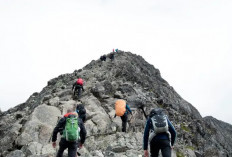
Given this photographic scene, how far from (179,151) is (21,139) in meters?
11.6

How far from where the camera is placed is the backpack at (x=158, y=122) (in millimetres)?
8281

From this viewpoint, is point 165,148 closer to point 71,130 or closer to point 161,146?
point 161,146

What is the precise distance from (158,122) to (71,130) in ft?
11.4

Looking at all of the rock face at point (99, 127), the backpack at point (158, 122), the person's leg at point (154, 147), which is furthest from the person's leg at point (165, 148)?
the rock face at point (99, 127)

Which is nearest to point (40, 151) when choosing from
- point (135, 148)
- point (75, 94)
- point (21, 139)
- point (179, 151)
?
point (21, 139)

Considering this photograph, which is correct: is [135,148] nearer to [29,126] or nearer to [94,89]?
[29,126]

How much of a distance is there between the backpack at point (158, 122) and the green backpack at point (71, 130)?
3.05 m

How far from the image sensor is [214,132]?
39312mm

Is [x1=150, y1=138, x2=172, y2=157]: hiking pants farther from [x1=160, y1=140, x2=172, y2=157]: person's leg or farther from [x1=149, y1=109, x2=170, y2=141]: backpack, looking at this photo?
[x1=149, y1=109, x2=170, y2=141]: backpack

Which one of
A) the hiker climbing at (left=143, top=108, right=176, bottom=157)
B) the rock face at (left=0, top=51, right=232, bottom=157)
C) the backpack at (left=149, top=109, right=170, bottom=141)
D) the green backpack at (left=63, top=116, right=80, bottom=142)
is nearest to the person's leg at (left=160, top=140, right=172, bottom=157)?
the hiker climbing at (left=143, top=108, right=176, bottom=157)

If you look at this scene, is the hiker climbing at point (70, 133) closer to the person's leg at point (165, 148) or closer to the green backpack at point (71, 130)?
the green backpack at point (71, 130)

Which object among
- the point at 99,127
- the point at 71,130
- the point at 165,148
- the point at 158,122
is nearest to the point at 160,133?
the point at 158,122

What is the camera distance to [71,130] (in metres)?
9.54

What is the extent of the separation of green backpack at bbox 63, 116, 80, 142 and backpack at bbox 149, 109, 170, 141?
3.05 meters
